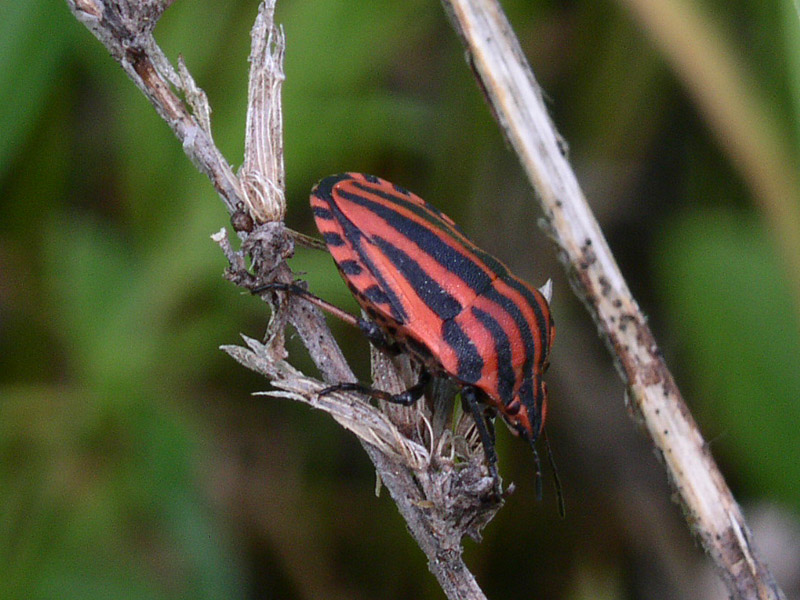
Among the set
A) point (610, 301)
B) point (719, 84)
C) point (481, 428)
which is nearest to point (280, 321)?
point (481, 428)

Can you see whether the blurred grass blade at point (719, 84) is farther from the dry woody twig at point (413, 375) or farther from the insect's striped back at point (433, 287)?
the dry woody twig at point (413, 375)

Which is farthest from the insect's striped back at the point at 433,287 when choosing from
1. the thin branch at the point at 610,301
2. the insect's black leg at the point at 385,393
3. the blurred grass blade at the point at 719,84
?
the blurred grass blade at the point at 719,84

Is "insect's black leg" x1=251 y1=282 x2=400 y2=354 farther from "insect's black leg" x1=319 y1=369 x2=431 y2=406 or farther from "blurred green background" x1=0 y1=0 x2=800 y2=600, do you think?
"blurred green background" x1=0 y1=0 x2=800 y2=600

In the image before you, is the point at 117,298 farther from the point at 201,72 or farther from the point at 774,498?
the point at 774,498

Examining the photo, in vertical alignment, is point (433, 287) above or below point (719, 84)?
below

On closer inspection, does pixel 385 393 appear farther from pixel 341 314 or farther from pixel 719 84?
pixel 719 84

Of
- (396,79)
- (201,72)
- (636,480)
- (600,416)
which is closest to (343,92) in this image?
(201,72)

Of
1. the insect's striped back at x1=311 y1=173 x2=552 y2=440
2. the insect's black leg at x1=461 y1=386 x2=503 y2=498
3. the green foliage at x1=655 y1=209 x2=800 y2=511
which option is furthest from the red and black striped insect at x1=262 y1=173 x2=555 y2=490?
the green foliage at x1=655 y1=209 x2=800 y2=511
